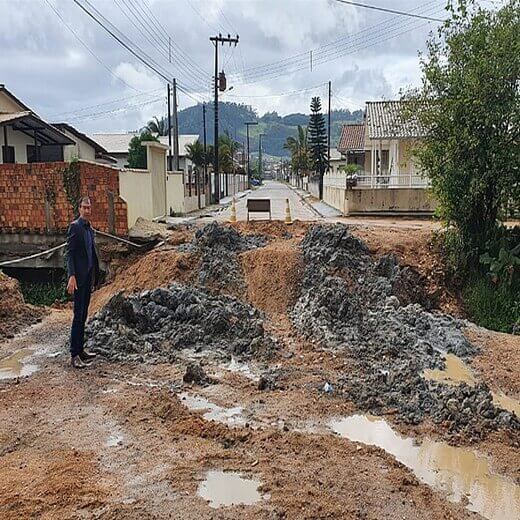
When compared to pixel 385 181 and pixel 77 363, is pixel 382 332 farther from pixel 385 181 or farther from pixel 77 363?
pixel 385 181

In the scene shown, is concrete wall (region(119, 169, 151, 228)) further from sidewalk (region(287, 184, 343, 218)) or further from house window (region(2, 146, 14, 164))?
house window (region(2, 146, 14, 164))

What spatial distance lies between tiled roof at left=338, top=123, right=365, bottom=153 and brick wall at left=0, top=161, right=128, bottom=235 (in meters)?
31.1

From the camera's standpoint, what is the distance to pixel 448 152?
38.6ft

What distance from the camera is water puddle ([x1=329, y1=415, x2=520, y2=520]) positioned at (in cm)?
478

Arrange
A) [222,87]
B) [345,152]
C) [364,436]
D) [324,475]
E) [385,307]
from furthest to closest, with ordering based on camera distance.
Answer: [345,152] < [222,87] < [385,307] < [364,436] < [324,475]

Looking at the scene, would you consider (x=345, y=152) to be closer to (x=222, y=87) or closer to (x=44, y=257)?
(x=222, y=87)

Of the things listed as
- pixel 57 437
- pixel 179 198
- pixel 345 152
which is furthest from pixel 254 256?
pixel 345 152

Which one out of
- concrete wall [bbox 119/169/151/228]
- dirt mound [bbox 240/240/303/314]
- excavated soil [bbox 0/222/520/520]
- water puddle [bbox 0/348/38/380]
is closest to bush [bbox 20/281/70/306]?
concrete wall [bbox 119/169/151/228]

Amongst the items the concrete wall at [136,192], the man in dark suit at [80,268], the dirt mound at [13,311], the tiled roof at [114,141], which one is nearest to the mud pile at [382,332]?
the man in dark suit at [80,268]

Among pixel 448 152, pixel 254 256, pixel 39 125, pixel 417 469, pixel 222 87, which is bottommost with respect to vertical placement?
pixel 417 469

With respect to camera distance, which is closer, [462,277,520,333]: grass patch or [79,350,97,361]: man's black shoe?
[79,350,97,361]: man's black shoe

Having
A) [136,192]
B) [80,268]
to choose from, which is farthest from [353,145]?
[80,268]

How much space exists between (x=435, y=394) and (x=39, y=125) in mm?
22064

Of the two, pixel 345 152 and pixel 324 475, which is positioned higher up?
pixel 345 152
